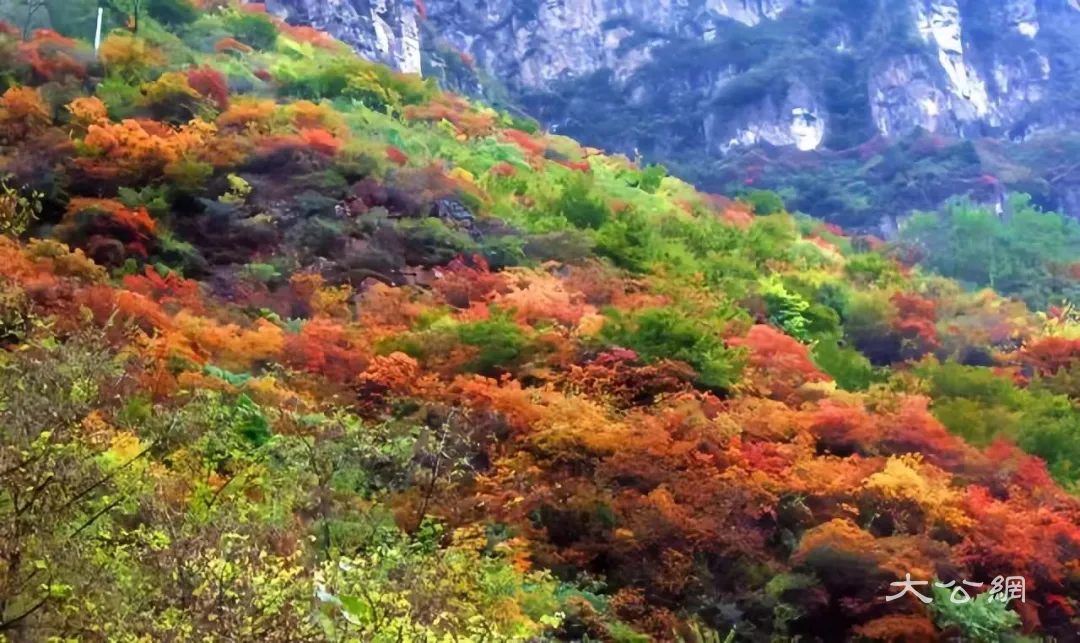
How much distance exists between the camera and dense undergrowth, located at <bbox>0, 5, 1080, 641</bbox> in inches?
180

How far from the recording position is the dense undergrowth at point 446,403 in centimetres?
458

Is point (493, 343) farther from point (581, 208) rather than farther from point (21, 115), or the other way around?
point (21, 115)

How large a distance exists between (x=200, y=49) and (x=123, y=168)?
35.2 feet

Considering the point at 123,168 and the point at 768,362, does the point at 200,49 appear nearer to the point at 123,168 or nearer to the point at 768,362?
the point at 123,168

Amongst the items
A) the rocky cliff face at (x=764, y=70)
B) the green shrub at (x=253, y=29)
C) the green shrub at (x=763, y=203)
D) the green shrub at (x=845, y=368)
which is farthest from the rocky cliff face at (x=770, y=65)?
the green shrub at (x=845, y=368)

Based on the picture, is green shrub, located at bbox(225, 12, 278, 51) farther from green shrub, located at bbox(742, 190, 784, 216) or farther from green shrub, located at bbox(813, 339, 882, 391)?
green shrub, located at bbox(813, 339, 882, 391)

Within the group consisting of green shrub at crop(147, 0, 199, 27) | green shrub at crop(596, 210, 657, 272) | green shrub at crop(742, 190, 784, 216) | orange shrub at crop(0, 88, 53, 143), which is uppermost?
green shrub at crop(147, 0, 199, 27)

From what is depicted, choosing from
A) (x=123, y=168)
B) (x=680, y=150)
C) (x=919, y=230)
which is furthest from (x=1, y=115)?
(x=680, y=150)

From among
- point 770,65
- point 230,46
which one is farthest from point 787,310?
point 770,65

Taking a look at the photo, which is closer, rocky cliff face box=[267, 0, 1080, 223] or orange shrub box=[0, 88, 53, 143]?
orange shrub box=[0, 88, 53, 143]

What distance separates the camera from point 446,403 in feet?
36.0

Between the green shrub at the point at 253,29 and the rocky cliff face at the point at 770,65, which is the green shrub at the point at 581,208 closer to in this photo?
the green shrub at the point at 253,29

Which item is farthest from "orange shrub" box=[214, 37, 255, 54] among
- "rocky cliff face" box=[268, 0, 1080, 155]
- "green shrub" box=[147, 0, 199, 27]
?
"rocky cliff face" box=[268, 0, 1080, 155]

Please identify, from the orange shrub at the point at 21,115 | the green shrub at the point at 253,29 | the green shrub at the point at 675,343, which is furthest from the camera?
the green shrub at the point at 253,29
